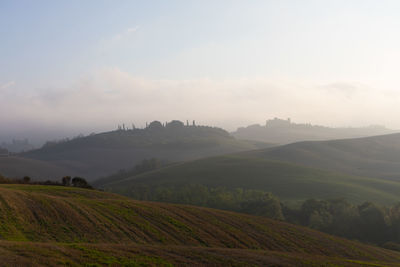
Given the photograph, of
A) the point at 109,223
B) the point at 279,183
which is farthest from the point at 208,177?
the point at 109,223

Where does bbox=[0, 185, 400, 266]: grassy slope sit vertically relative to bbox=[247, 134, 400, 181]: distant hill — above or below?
above

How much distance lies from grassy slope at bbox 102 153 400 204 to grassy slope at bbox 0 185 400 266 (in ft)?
189

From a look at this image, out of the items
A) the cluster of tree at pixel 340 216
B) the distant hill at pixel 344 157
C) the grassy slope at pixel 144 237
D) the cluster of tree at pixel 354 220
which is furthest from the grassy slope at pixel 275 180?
the grassy slope at pixel 144 237

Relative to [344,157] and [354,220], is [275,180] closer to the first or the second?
[354,220]

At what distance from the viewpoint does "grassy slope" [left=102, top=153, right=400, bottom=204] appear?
95.6 metres

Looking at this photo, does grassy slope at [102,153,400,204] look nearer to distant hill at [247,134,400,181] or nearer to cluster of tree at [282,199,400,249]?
cluster of tree at [282,199,400,249]

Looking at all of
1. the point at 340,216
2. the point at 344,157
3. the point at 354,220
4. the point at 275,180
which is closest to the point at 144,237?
the point at 340,216

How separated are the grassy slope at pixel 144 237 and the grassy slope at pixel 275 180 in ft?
189

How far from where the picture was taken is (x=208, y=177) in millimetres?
125812

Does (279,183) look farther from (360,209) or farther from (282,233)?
(282,233)

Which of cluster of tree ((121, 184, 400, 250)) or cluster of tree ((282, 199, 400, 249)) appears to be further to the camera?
cluster of tree ((121, 184, 400, 250))

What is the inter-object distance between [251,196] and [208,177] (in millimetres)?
40346

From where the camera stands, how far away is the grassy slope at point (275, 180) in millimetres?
95562

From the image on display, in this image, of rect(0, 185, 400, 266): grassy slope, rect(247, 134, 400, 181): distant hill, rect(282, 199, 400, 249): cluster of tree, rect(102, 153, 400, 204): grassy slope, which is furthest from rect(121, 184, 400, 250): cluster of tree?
rect(247, 134, 400, 181): distant hill
